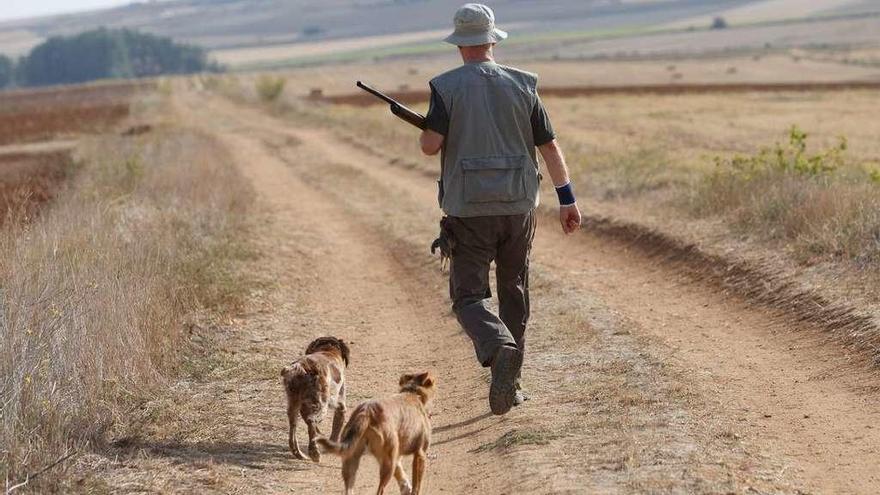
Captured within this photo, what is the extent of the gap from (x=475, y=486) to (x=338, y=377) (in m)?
1.19

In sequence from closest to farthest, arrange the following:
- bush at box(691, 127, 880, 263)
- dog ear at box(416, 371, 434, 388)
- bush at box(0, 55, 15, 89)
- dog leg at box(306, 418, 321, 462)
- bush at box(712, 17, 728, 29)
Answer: dog ear at box(416, 371, 434, 388), dog leg at box(306, 418, 321, 462), bush at box(691, 127, 880, 263), bush at box(712, 17, 728, 29), bush at box(0, 55, 15, 89)

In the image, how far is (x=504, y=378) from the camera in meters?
7.13

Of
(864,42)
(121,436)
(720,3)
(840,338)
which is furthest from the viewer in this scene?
(720,3)

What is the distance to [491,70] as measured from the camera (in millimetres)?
7086

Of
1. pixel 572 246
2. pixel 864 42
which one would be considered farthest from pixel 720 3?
pixel 572 246

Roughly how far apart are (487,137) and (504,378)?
4.40 feet

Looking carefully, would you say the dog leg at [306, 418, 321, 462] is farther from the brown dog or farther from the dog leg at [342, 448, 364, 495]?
the dog leg at [342, 448, 364, 495]

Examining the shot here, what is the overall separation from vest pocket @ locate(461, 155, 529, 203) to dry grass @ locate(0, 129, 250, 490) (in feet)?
7.73

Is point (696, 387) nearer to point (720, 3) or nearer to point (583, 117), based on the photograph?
point (583, 117)

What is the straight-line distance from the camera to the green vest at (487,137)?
23.2ft

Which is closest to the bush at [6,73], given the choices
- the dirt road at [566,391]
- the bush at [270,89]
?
the bush at [270,89]

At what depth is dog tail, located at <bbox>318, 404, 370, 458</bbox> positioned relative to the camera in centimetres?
561

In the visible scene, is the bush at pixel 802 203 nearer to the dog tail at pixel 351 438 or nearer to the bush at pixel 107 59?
the dog tail at pixel 351 438

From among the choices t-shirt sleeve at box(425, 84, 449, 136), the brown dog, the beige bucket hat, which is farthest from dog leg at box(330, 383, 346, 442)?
the beige bucket hat
